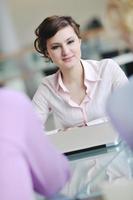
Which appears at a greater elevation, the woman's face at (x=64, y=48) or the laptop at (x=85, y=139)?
the woman's face at (x=64, y=48)

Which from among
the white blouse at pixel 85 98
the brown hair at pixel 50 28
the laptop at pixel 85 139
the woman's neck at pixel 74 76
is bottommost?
the laptop at pixel 85 139

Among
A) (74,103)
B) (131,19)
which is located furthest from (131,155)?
(131,19)

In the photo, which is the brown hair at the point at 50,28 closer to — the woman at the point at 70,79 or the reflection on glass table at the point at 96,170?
the woman at the point at 70,79

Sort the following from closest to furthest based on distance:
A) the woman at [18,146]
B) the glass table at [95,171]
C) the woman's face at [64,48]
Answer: the woman at [18,146] → the glass table at [95,171] → the woman's face at [64,48]

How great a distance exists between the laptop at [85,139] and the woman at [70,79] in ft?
0.06

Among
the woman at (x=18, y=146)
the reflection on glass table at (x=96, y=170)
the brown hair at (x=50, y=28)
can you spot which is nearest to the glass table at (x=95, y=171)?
the reflection on glass table at (x=96, y=170)

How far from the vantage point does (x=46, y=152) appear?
1.82 ft

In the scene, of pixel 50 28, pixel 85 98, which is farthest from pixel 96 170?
pixel 50 28

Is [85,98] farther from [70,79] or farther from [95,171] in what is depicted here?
[95,171]

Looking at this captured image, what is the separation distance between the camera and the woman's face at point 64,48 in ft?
Result: 2.42

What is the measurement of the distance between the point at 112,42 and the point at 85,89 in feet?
0.37

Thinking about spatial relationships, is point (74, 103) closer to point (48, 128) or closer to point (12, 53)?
point (48, 128)

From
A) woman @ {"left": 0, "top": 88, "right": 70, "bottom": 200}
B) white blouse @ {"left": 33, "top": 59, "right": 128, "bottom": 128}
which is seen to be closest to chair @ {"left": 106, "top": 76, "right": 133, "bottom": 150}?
woman @ {"left": 0, "top": 88, "right": 70, "bottom": 200}

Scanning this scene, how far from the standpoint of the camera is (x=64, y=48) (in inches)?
29.2
